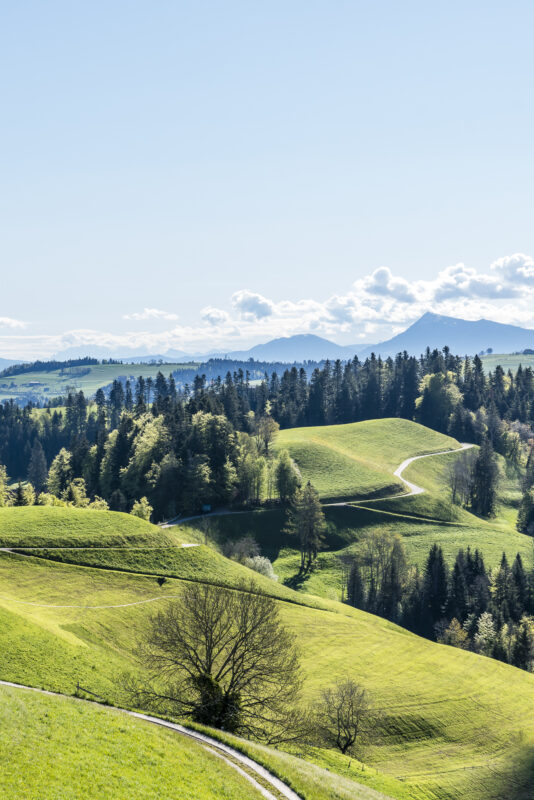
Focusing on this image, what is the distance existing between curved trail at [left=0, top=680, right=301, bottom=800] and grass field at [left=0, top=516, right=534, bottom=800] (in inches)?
110

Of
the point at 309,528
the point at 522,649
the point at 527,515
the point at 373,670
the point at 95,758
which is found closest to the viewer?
the point at 95,758

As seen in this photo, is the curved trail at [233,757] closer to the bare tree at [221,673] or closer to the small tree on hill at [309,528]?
the bare tree at [221,673]

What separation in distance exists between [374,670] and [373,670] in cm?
20

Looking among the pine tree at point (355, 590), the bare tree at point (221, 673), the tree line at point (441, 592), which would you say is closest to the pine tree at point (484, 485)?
the tree line at point (441, 592)

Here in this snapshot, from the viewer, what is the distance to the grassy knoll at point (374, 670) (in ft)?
144

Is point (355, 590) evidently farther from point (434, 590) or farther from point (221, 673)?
point (221, 673)

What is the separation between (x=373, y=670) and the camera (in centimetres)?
6688

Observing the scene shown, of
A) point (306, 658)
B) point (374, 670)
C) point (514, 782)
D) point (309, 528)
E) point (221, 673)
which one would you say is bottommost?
point (309, 528)

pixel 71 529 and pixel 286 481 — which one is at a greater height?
pixel 71 529

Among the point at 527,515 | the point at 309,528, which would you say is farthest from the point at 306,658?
the point at 527,515

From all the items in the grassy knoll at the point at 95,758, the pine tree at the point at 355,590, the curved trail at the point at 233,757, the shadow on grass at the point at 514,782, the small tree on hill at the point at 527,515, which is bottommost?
the pine tree at the point at 355,590

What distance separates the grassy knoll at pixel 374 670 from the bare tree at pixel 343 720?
2626 millimetres

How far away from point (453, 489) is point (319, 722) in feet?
474

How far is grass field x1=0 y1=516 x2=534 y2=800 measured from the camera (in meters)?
43.5
